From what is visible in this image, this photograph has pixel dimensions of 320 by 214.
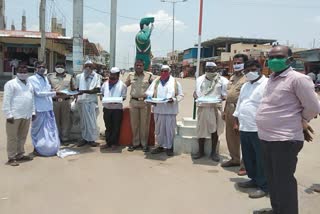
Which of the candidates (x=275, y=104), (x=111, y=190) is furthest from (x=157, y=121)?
(x=275, y=104)

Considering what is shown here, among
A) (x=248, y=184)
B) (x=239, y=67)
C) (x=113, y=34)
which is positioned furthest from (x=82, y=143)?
(x=248, y=184)

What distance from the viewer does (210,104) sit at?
671 cm

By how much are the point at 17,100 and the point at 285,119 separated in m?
4.38

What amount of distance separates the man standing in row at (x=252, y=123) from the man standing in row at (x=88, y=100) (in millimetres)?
3321

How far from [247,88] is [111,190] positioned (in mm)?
2287

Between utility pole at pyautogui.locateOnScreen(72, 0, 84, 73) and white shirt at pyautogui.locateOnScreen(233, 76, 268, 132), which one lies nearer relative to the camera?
white shirt at pyautogui.locateOnScreen(233, 76, 268, 132)

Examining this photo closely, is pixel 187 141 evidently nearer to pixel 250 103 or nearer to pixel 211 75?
pixel 211 75

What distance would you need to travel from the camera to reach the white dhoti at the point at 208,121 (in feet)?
22.1

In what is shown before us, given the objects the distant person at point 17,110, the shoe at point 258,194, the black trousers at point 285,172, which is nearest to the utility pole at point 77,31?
the distant person at point 17,110

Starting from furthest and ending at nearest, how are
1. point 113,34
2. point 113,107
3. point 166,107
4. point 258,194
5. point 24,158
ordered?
1. point 113,34
2. point 113,107
3. point 166,107
4. point 24,158
5. point 258,194

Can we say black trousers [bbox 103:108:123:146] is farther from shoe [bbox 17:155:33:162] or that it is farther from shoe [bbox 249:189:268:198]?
shoe [bbox 249:189:268:198]

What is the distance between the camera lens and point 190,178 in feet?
19.2

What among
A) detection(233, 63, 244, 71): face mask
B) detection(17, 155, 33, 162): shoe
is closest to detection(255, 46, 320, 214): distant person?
detection(233, 63, 244, 71): face mask

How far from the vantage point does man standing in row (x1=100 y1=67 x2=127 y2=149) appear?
752cm
